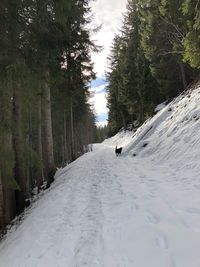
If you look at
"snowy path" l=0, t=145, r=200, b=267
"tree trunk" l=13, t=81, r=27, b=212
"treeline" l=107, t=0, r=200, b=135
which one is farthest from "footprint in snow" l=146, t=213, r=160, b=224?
"treeline" l=107, t=0, r=200, b=135

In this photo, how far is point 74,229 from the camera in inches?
266

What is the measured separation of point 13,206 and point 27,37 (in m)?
6.03

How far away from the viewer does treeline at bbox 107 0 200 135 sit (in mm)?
22069

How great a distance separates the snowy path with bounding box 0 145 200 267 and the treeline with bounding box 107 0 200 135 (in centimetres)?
769

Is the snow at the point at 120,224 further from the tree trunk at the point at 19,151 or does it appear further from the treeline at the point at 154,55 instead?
the treeline at the point at 154,55

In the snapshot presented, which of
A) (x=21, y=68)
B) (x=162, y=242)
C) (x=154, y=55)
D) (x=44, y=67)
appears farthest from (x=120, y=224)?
(x=154, y=55)

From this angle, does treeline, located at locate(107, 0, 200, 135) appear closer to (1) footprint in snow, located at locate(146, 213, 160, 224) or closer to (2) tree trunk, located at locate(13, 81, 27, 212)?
(2) tree trunk, located at locate(13, 81, 27, 212)

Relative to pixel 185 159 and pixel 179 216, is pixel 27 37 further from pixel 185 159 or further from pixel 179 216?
pixel 179 216

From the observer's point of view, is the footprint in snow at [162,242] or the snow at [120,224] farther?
the footprint in snow at [162,242]

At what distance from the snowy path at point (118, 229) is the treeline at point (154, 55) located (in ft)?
25.2

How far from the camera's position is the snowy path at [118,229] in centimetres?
507

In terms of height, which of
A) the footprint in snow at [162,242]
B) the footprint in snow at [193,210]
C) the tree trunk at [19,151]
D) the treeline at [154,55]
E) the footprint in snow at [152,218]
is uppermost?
the treeline at [154,55]

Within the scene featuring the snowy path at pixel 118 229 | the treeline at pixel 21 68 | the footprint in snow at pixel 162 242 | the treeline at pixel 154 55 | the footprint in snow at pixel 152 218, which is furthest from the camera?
the treeline at pixel 154 55

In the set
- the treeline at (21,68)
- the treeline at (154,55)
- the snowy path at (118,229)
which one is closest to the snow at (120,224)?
the snowy path at (118,229)
